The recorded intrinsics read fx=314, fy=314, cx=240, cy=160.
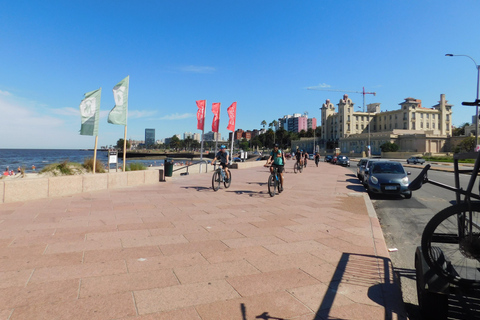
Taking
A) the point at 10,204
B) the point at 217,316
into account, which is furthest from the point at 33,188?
the point at 217,316

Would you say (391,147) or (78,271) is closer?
(78,271)

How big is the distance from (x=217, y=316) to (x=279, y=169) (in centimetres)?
848

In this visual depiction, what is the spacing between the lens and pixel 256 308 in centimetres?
292

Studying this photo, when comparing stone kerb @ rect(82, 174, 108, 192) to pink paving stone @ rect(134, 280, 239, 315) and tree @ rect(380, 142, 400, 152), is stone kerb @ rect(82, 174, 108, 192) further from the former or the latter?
tree @ rect(380, 142, 400, 152)

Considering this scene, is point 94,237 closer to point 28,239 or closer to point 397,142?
point 28,239

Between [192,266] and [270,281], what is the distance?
3.39ft

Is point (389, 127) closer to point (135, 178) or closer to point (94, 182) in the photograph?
point (135, 178)

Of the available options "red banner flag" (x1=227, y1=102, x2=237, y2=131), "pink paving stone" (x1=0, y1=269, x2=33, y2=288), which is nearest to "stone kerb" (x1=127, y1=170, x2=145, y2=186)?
"pink paving stone" (x1=0, y1=269, x2=33, y2=288)

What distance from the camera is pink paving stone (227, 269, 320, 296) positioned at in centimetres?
334

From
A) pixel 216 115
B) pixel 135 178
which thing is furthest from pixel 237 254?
pixel 216 115

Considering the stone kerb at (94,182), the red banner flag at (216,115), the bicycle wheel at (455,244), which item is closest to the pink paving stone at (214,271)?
the bicycle wheel at (455,244)

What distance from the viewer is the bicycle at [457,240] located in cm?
245

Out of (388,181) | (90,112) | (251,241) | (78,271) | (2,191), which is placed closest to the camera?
(78,271)

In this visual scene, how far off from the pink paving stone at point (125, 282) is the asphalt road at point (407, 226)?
259 centimetres
